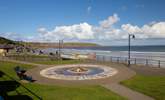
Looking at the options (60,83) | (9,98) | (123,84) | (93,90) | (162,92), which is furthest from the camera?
(60,83)

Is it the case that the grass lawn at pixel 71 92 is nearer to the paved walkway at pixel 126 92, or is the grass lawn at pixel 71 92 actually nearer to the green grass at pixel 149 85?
the paved walkway at pixel 126 92

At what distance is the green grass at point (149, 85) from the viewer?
14284mm

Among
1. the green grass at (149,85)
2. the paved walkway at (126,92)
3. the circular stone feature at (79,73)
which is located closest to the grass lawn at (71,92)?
the paved walkway at (126,92)

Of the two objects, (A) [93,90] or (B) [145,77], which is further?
(B) [145,77]

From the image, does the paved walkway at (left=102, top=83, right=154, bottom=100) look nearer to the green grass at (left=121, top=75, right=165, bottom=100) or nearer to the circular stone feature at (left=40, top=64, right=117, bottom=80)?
the green grass at (left=121, top=75, right=165, bottom=100)

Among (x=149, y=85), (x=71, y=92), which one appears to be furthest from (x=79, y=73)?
(x=149, y=85)

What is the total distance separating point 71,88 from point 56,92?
1701 millimetres

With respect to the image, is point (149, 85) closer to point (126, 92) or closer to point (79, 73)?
point (126, 92)

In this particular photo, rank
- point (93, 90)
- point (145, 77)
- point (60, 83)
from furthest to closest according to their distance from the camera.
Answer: point (145, 77) → point (60, 83) → point (93, 90)

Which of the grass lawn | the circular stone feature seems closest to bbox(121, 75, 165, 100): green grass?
the grass lawn

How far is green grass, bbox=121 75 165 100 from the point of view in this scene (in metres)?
14.3

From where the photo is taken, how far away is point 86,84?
17984 mm

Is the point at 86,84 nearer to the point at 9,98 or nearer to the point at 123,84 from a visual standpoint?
the point at 123,84

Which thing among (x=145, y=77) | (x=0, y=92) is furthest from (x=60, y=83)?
(x=145, y=77)
